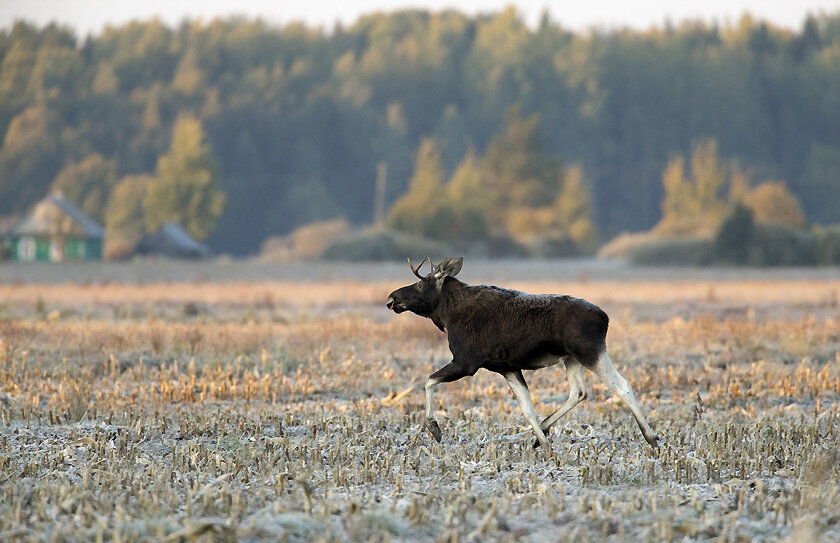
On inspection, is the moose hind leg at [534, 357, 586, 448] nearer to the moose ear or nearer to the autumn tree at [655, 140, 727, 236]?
the moose ear

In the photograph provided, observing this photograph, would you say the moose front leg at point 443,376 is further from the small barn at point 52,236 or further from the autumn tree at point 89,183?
the autumn tree at point 89,183

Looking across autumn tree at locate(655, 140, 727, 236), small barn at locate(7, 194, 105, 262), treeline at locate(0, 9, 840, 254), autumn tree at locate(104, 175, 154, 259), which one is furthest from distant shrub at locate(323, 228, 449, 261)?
autumn tree at locate(104, 175, 154, 259)

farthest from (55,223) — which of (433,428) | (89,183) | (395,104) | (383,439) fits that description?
(433,428)

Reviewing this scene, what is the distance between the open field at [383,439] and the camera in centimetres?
621

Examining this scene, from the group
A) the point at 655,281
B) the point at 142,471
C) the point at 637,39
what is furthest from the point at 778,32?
the point at 142,471

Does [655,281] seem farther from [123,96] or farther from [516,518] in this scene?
[123,96]

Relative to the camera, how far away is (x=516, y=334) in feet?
27.8

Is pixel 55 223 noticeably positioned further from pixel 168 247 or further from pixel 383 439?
pixel 383 439

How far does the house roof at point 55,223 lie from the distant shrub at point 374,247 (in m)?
19.1

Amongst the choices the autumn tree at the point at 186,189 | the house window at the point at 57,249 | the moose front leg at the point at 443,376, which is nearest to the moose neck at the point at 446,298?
the moose front leg at the point at 443,376

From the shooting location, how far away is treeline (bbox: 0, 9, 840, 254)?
103750mm

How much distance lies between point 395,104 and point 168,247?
46.3 meters

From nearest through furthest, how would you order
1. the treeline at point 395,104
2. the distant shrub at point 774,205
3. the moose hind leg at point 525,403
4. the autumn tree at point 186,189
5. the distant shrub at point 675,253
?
the moose hind leg at point 525,403, the distant shrub at point 675,253, the distant shrub at point 774,205, the autumn tree at point 186,189, the treeline at point 395,104

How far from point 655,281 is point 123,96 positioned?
82987 mm
